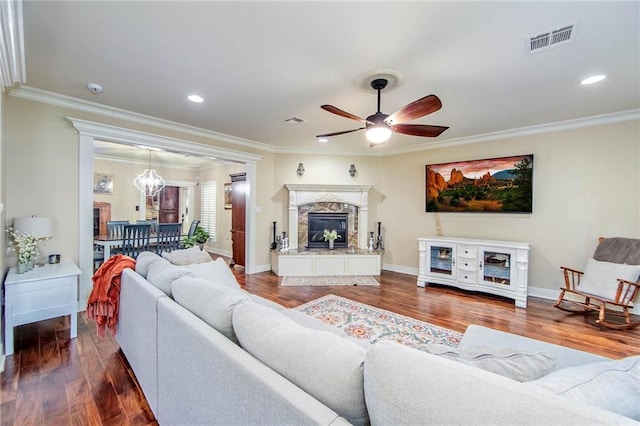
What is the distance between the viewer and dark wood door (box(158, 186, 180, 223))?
8039 mm

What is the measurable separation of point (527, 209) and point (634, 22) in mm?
2840

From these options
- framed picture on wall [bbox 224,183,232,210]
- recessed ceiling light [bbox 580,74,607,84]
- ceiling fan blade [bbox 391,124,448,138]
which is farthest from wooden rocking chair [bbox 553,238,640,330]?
framed picture on wall [bbox 224,183,232,210]

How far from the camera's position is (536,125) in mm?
4027

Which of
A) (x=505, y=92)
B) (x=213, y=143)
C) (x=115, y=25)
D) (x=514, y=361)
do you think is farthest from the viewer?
(x=213, y=143)

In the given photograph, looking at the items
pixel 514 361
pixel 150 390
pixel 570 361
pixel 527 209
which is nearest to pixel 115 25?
pixel 150 390

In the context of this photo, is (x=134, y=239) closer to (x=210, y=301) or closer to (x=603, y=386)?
(x=210, y=301)

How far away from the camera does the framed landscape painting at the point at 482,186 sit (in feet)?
13.8

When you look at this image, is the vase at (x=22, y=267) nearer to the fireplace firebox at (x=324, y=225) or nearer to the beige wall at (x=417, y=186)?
the beige wall at (x=417, y=186)

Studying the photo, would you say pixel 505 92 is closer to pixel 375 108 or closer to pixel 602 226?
pixel 375 108

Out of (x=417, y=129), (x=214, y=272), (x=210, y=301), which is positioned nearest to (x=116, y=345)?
(x=214, y=272)

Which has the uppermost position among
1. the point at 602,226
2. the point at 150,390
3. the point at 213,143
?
the point at 213,143

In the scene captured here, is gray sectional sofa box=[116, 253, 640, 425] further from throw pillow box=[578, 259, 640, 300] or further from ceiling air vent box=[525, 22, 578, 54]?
throw pillow box=[578, 259, 640, 300]

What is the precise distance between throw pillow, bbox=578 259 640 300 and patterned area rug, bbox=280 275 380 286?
2.68 metres

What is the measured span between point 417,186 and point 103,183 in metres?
7.17
